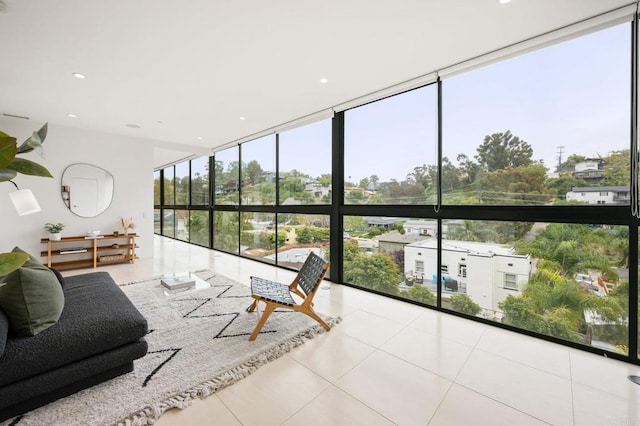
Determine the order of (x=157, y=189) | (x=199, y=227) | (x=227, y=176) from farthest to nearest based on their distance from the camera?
(x=157, y=189) → (x=199, y=227) → (x=227, y=176)

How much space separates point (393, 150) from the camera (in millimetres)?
3645

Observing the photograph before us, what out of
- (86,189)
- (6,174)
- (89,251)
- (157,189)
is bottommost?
(89,251)

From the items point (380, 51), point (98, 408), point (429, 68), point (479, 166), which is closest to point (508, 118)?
point (479, 166)

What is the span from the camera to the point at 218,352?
7.46 ft

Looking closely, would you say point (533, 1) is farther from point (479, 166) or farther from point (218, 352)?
point (218, 352)

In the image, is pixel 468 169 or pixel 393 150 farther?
pixel 393 150

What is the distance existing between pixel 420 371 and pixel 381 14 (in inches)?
108

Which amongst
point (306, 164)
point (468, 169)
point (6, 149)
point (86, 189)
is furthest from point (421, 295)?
point (86, 189)

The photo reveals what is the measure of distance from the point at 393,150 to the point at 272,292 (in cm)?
235

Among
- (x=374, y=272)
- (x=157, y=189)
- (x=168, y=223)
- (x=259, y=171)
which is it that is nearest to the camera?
(x=374, y=272)

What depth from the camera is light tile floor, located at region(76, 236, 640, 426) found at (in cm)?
165

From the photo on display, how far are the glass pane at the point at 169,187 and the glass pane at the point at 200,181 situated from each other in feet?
4.60

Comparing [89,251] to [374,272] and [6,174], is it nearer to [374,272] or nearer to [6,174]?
[374,272]

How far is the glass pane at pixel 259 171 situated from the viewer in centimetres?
541
